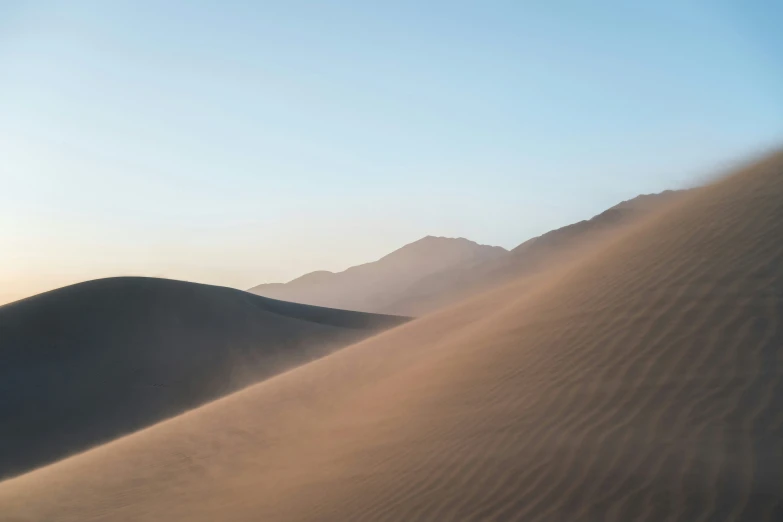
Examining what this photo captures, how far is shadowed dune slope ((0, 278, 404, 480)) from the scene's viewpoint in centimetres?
2148

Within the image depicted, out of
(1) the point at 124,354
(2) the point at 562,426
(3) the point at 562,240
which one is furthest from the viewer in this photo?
(3) the point at 562,240

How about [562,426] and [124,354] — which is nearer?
[562,426]

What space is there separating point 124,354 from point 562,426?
23851mm

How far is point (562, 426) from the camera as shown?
21.5 ft

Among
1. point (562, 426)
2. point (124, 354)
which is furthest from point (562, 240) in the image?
point (562, 426)

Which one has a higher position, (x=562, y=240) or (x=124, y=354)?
(x=124, y=354)

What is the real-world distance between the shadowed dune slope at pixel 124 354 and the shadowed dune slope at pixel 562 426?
9.11 metres

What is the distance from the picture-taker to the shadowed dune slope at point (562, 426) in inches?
212

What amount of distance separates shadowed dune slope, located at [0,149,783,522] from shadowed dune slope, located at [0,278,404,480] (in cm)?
911

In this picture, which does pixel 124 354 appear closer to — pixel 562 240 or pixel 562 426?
pixel 562 426

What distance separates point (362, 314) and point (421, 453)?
106 feet

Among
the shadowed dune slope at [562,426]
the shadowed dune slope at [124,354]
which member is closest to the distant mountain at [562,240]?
the shadowed dune slope at [124,354]

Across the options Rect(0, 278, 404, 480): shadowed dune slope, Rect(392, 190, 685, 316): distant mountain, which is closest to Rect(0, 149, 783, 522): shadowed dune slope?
Rect(0, 278, 404, 480): shadowed dune slope

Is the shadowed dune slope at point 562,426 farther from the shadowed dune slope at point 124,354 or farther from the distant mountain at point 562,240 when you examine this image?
the distant mountain at point 562,240
